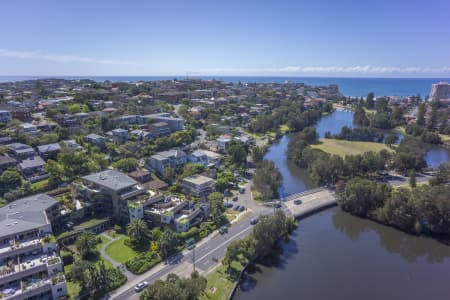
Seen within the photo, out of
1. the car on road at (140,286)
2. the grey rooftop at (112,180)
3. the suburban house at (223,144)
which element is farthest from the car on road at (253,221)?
the suburban house at (223,144)

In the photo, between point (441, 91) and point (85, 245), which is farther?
point (441, 91)

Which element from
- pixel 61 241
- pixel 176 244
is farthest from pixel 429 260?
pixel 61 241

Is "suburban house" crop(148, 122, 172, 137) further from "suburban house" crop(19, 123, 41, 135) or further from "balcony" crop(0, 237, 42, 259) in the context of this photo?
"balcony" crop(0, 237, 42, 259)

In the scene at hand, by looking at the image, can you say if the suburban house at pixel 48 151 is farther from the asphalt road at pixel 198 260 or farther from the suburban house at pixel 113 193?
the asphalt road at pixel 198 260

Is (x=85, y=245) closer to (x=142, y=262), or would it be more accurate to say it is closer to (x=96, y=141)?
(x=142, y=262)

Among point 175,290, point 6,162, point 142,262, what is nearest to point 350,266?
point 175,290
